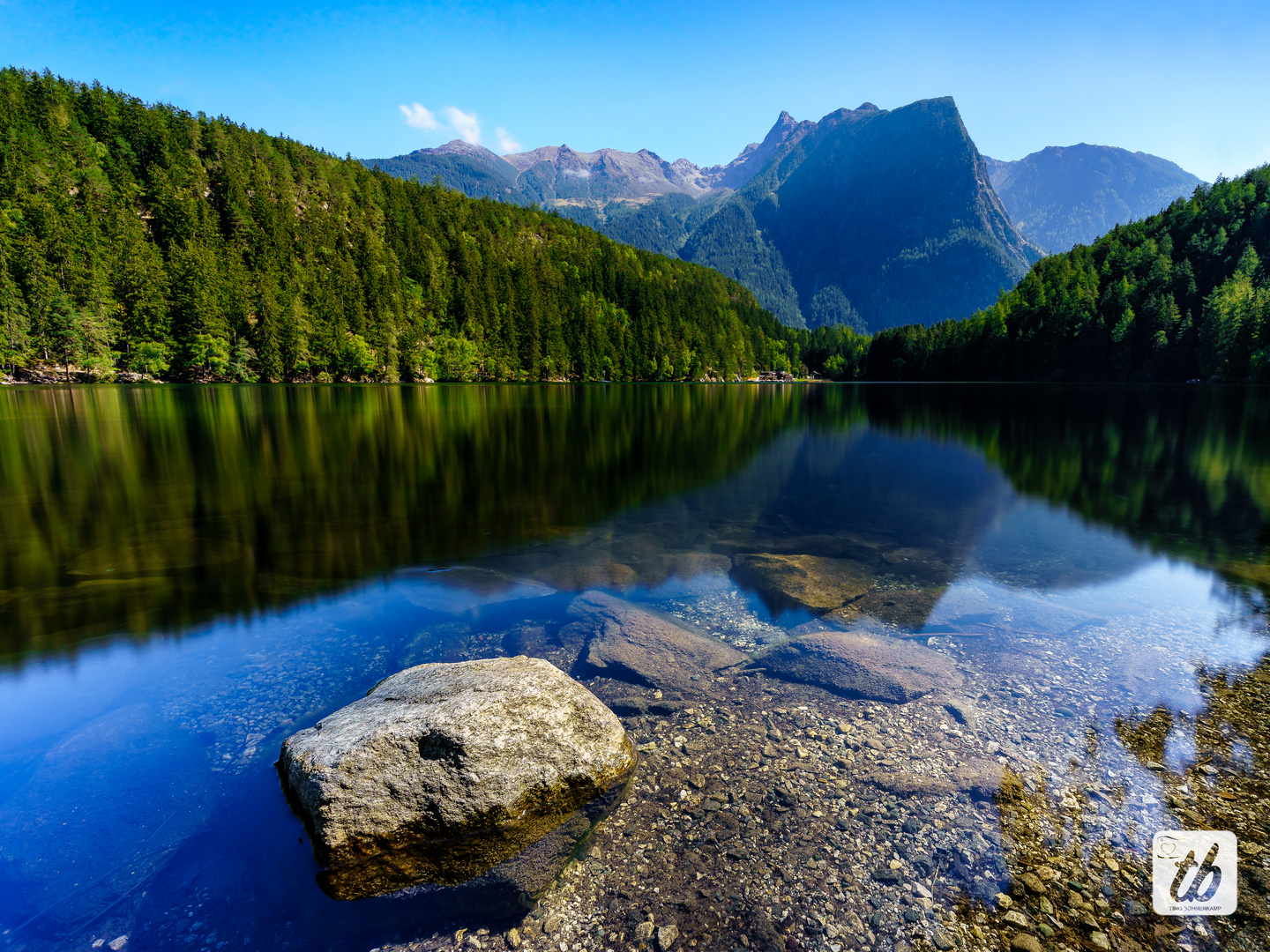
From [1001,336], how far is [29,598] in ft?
623

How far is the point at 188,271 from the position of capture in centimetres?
10381

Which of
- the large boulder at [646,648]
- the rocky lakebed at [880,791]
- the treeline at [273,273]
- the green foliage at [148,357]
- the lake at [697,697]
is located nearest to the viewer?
the rocky lakebed at [880,791]

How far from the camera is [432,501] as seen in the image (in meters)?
18.9

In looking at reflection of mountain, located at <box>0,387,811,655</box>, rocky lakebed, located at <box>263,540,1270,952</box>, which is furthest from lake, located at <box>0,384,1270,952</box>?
reflection of mountain, located at <box>0,387,811,655</box>

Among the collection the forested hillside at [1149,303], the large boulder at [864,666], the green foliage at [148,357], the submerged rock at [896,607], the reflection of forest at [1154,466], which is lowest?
the submerged rock at [896,607]

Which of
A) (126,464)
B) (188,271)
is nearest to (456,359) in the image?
(188,271)

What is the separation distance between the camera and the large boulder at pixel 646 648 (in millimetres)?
8125

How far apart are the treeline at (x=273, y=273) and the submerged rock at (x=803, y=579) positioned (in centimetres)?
11204

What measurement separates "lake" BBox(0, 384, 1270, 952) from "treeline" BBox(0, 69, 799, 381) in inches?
4055

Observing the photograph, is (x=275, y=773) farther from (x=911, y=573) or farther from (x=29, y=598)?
(x=911, y=573)

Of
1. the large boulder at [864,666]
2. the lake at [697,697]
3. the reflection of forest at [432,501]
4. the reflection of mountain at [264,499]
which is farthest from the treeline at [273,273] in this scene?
the large boulder at [864,666]

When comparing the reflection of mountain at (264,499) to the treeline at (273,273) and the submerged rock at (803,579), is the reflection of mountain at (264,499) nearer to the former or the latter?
the submerged rock at (803,579)

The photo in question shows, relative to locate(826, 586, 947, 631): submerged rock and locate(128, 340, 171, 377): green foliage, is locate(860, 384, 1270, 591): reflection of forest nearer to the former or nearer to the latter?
locate(826, 586, 947, 631): submerged rock

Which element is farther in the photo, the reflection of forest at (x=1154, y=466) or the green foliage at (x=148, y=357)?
the green foliage at (x=148, y=357)
